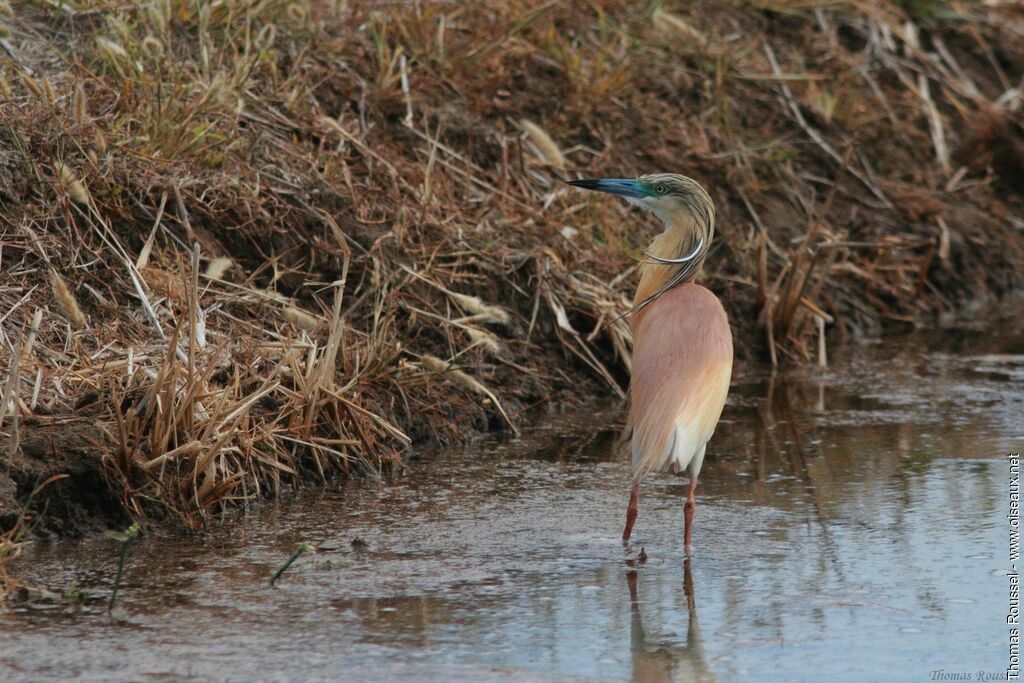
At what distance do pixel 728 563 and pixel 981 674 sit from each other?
1007 millimetres

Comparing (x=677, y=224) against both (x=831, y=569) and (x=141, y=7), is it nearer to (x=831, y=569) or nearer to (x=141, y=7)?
(x=831, y=569)

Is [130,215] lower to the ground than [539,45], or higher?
lower

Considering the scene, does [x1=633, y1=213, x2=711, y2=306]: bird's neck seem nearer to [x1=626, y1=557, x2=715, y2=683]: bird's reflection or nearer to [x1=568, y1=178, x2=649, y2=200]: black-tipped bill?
[x1=568, y1=178, x2=649, y2=200]: black-tipped bill

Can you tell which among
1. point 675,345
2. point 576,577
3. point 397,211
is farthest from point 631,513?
point 397,211

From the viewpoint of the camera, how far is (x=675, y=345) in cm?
484

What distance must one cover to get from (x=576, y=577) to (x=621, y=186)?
165 cm

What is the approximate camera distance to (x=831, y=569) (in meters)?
4.33

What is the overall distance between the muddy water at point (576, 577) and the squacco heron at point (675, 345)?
1.07ft

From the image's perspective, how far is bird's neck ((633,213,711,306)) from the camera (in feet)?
16.9

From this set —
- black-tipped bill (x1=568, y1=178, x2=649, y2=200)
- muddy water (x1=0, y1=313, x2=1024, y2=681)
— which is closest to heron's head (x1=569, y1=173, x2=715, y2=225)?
black-tipped bill (x1=568, y1=178, x2=649, y2=200)

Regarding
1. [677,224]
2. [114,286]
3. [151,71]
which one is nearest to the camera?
[677,224]

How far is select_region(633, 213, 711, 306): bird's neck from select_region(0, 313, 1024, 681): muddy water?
763 millimetres

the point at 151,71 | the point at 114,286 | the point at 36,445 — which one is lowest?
the point at 36,445

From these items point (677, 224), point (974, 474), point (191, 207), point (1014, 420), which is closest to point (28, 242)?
point (191, 207)
